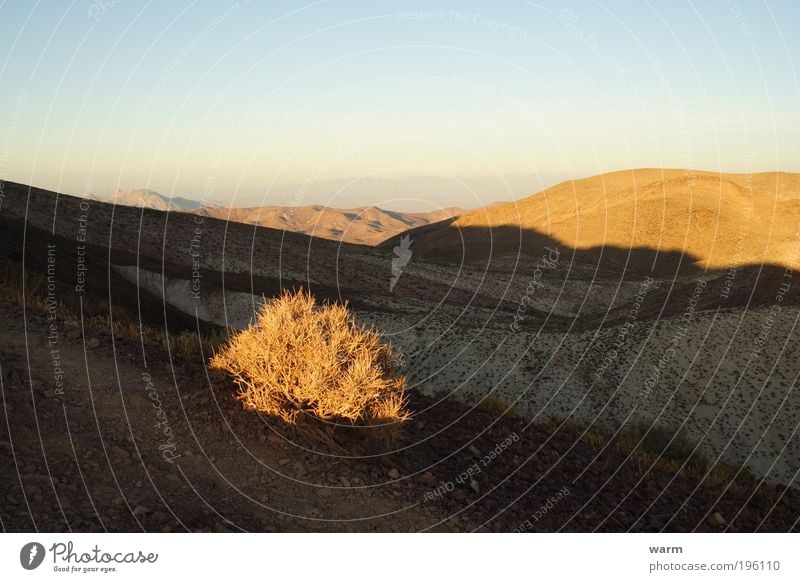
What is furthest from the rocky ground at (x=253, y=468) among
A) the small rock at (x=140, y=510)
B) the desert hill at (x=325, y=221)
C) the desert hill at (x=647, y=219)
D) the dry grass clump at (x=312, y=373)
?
the desert hill at (x=325, y=221)

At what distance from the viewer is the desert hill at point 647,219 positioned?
6281cm

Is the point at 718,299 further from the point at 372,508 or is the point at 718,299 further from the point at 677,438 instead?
the point at 372,508

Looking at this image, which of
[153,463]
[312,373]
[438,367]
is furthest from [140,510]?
[438,367]

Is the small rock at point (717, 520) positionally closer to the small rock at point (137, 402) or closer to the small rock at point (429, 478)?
the small rock at point (429, 478)

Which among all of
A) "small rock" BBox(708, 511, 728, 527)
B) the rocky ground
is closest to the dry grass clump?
the rocky ground

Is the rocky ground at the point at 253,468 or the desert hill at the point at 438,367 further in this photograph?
the desert hill at the point at 438,367

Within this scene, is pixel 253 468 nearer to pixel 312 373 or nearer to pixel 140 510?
pixel 312 373

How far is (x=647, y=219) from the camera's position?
69.1m

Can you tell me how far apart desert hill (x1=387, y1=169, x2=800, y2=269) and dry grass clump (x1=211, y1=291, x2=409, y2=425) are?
Answer: 4617cm

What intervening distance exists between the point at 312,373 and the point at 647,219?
6444 cm

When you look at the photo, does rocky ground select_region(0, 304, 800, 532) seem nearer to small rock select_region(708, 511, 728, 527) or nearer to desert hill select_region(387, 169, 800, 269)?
small rock select_region(708, 511, 728, 527)

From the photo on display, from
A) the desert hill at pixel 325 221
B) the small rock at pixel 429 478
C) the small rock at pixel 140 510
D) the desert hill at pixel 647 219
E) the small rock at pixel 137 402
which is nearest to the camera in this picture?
the small rock at pixel 140 510

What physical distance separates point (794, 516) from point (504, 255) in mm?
59183

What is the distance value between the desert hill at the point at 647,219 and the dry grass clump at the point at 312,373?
46.2m
